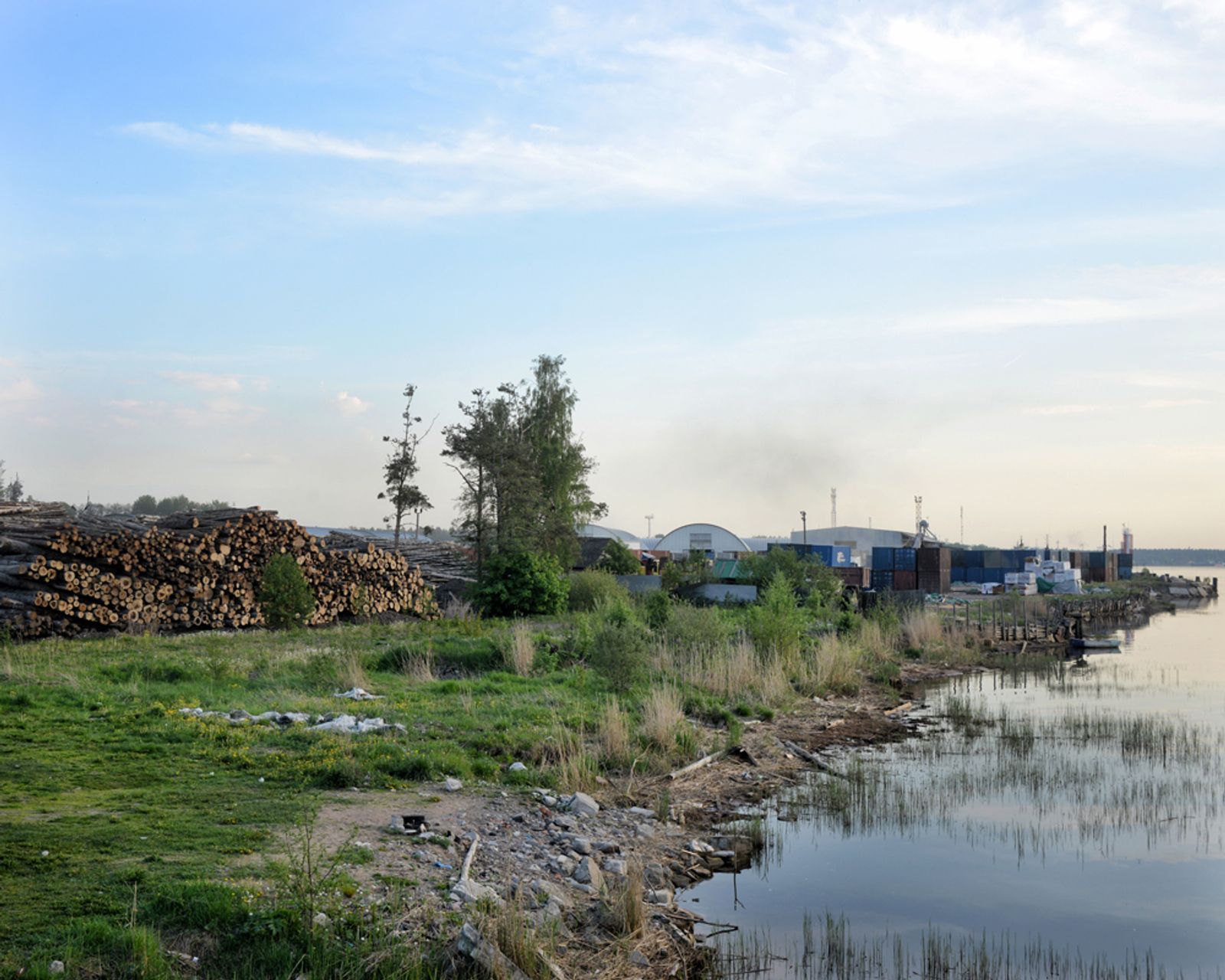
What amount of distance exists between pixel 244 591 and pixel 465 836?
1558 centimetres

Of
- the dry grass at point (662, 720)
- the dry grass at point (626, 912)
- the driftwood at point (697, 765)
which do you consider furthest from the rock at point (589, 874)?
the dry grass at point (662, 720)

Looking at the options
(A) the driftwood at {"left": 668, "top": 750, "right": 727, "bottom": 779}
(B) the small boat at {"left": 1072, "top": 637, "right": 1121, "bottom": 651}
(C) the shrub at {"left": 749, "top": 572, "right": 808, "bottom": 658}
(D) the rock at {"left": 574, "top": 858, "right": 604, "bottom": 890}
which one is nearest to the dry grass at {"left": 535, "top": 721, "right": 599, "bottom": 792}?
(A) the driftwood at {"left": 668, "top": 750, "right": 727, "bottom": 779}

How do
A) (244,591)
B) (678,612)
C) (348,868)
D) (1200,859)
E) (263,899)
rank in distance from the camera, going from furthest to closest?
1. (244,591)
2. (678,612)
3. (1200,859)
4. (348,868)
5. (263,899)

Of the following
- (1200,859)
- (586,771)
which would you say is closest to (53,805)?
(586,771)

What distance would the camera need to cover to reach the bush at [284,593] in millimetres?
21219

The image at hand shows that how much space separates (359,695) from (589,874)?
20.4 feet

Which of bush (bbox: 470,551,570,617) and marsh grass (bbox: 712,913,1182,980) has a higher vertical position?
bush (bbox: 470,551,570,617)

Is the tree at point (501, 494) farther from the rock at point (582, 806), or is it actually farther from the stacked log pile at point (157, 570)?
the rock at point (582, 806)

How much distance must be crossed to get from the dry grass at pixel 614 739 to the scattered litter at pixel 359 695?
311 cm

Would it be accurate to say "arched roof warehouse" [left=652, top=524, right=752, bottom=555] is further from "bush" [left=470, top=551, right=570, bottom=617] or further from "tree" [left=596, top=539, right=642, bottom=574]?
"bush" [left=470, top=551, right=570, bottom=617]

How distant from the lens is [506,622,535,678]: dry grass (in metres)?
17.0

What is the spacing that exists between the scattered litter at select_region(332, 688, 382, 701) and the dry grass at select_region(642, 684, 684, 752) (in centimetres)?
353

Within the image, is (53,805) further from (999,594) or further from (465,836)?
(999,594)

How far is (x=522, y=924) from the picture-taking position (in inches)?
Result: 262
